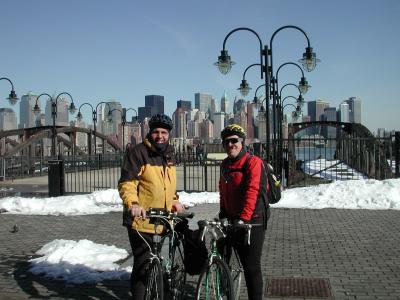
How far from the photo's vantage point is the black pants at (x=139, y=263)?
423 centimetres

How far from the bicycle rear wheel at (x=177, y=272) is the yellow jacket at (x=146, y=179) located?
251 mm

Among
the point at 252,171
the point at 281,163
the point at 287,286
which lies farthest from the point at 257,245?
the point at 281,163

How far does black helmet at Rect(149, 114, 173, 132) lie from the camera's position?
14.4ft

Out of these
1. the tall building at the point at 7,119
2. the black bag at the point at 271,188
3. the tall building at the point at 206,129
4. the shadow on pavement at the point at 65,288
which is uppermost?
the tall building at the point at 7,119

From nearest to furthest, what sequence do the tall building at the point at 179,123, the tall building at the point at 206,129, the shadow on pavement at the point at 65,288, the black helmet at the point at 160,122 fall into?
the black helmet at the point at 160,122, the shadow on pavement at the point at 65,288, the tall building at the point at 179,123, the tall building at the point at 206,129

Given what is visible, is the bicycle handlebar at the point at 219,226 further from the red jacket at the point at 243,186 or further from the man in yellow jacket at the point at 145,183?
the man in yellow jacket at the point at 145,183

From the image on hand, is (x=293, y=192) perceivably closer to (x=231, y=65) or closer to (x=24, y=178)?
(x=231, y=65)

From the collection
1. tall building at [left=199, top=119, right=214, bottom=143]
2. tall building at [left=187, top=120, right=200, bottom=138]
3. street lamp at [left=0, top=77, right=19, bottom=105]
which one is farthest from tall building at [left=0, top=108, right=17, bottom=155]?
street lamp at [left=0, top=77, right=19, bottom=105]

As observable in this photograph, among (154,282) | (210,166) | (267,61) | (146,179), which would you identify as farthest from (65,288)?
(210,166)

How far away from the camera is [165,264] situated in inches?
165

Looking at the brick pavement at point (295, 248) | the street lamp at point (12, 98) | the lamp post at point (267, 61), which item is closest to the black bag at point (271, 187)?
the brick pavement at point (295, 248)

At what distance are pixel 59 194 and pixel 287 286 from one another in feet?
36.1

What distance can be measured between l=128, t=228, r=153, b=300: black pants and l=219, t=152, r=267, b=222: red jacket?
80cm

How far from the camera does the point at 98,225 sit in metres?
10.1
